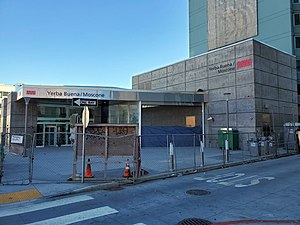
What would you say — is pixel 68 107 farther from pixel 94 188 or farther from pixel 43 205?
pixel 43 205

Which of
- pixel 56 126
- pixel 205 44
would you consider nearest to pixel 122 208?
pixel 56 126

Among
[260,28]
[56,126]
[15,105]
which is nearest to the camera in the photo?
[15,105]

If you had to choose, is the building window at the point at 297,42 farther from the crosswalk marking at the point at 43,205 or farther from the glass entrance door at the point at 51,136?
the crosswalk marking at the point at 43,205

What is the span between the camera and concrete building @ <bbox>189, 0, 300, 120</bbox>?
3247 centimetres

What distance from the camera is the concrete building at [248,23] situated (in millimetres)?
32469

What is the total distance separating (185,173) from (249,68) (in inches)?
565

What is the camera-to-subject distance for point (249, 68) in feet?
73.3

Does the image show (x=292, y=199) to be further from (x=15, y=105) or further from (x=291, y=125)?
(x=15, y=105)

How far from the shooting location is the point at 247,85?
22.4 m

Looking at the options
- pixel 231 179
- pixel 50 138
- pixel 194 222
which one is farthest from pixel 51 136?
pixel 194 222

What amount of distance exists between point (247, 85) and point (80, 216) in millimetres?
19774

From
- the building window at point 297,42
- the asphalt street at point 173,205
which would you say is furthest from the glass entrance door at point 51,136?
the building window at point 297,42

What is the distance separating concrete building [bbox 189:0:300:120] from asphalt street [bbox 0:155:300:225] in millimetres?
28554

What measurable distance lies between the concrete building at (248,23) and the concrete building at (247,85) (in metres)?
7.31
